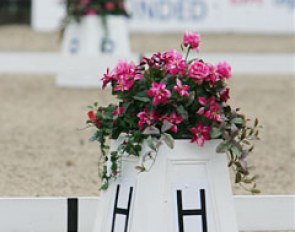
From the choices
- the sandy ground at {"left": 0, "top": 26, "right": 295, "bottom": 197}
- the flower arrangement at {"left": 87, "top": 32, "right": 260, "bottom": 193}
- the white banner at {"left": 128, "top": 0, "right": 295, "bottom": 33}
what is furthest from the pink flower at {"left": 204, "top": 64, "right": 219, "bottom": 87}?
the white banner at {"left": 128, "top": 0, "right": 295, "bottom": 33}

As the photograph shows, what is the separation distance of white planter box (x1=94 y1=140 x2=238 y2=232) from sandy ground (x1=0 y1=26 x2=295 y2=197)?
2243mm

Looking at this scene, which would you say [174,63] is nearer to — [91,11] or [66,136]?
[66,136]

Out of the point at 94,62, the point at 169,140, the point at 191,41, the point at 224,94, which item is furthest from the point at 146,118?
the point at 94,62

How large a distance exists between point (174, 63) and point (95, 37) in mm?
8636

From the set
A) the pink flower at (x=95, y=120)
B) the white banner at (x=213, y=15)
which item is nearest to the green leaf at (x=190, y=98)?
the pink flower at (x=95, y=120)

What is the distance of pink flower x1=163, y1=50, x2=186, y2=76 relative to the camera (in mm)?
3812

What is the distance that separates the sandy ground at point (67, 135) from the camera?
21.1ft

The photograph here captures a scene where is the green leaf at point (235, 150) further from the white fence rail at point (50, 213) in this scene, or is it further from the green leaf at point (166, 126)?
the white fence rail at point (50, 213)

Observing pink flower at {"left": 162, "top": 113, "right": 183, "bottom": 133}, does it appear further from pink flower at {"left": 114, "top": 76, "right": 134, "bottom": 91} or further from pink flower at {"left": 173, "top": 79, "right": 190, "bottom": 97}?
pink flower at {"left": 114, "top": 76, "right": 134, "bottom": 91}

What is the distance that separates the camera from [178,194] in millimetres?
3707

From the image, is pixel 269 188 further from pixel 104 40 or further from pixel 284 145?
pixel 104 40

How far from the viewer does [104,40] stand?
41.0ft

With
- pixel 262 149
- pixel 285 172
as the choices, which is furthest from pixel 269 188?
pixel 262 149

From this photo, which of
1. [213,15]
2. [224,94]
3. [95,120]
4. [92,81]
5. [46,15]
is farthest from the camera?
[46,15]
